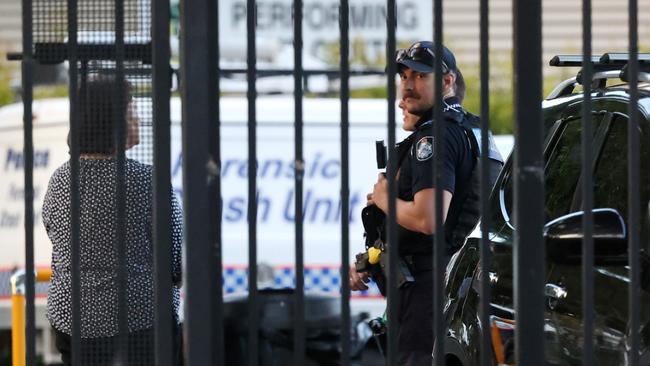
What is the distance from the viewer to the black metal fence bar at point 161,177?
2980 mm

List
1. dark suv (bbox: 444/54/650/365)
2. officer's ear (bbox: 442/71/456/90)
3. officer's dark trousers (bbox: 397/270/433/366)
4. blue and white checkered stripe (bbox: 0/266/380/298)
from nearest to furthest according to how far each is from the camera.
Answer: dark suv (bbox: 444/54/650/365)
officer's dark trousers (bbox: 397/270/433/366)
officer's ear (bbox: 442/71/456/90)
blue and white checkered stripe (bbox: 0/266/380/298)

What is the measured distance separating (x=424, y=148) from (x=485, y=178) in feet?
5.25

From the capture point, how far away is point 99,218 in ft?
10.7

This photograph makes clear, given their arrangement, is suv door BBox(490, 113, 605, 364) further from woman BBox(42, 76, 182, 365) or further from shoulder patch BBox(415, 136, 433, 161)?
woman BBox(42, 76, 182, 365)

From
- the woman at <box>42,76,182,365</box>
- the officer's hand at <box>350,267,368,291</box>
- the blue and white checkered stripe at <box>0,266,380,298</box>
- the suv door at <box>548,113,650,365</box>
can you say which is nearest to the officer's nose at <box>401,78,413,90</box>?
the officer's hand at <box>350,267,368,291</box>

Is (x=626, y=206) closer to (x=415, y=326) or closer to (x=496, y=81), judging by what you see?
(x=415, y=326)

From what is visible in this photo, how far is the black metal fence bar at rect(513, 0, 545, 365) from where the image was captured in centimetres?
299

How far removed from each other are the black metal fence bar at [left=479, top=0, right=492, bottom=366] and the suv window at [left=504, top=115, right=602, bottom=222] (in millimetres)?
1222

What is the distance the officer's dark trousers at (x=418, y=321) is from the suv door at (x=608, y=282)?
0.89 meters

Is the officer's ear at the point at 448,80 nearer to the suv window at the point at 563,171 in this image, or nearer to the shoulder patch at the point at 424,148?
the shoulder patch at the point at 424,148

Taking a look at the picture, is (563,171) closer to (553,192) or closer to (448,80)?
(553,192)

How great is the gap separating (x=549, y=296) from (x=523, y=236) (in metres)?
1.00

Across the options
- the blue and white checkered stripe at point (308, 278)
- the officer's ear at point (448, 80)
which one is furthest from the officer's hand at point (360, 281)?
the blue and white checkered stripe at point (308, 278)

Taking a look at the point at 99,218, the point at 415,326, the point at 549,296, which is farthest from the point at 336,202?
the point at 99,218
